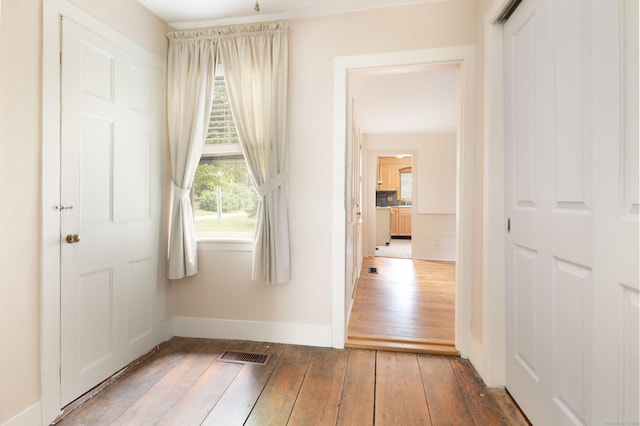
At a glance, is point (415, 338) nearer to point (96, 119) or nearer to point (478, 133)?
point (478, 133)

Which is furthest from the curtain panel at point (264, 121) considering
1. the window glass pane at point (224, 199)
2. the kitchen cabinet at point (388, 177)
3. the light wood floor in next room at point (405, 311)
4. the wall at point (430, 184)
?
the kitchen cabinet at point (388, 177)

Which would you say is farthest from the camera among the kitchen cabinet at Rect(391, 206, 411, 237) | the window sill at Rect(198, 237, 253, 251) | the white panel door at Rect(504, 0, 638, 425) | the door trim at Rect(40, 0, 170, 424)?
the kitchen cabinet at Rect(391, 206, 411, 237)

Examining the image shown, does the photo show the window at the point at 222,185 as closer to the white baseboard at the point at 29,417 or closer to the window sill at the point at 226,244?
the window sill at the point at 226,244

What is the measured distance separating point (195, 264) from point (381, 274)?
2.97 meters

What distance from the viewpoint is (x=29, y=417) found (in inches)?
53.6

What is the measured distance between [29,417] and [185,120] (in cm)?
194

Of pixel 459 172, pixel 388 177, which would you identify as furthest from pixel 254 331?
pixel 388 177

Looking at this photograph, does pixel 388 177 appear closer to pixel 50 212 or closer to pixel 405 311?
pixel 405 311

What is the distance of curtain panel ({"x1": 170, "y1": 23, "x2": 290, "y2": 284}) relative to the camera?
83.8 inches

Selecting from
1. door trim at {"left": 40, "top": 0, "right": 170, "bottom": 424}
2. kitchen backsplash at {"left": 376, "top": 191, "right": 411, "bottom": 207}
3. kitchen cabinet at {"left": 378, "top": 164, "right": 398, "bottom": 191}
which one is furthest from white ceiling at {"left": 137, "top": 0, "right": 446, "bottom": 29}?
kitchen backsplash at {"left": 376, "top": 191, "right": 411, "bottom": 207}

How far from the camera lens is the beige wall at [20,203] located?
1.29 meters

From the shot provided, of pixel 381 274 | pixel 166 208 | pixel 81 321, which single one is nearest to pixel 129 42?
pixel 166 208

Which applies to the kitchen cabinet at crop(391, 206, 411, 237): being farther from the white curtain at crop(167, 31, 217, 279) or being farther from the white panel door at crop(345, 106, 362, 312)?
the white curtain at crop(167, 31, 217, 279)

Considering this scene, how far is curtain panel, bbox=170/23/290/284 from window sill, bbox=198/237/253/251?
0.16 meters
